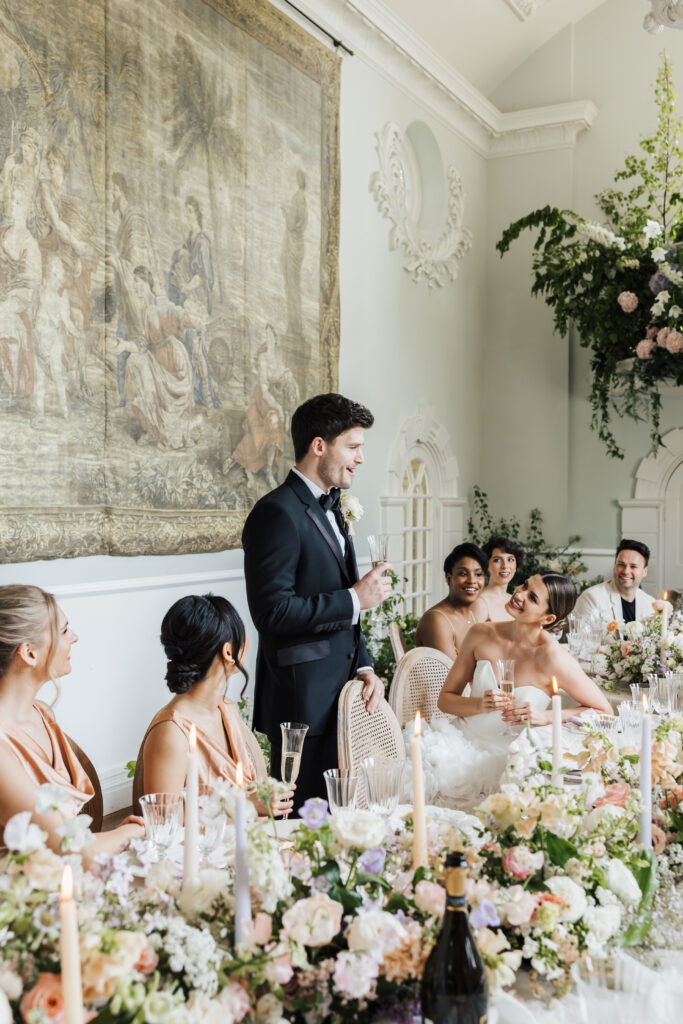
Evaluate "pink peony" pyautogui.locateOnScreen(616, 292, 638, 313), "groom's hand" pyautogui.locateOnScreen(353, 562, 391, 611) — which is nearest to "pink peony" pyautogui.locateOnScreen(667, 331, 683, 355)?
"pink peony" pyautogui.locateOnScreen(616, 292, 638, 313)

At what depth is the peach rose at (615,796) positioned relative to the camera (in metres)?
1.70

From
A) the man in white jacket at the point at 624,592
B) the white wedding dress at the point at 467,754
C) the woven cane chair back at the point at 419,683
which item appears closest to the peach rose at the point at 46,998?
the white wedding dress at the point at 467,754

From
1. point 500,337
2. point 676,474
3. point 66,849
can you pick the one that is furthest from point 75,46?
point 676,474

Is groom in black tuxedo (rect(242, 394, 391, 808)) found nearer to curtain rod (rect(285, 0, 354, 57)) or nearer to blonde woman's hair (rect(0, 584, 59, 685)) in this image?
blonde woman's hair (rect(0, 584, 59, 685))

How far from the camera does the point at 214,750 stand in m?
2.47

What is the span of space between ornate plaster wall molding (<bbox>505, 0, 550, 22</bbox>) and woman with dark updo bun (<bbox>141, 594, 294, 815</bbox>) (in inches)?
271

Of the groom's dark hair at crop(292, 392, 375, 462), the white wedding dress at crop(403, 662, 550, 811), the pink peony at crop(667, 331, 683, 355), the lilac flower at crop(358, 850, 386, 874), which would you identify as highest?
the pink peony at crop(667, 331, 683, 355)

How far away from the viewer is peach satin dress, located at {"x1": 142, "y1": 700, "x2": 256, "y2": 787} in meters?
2.42

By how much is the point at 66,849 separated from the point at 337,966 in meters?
0.38

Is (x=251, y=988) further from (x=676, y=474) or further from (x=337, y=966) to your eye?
(x=676, y=474)

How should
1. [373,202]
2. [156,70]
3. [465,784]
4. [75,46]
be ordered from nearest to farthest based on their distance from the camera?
[465,784], [75,46], [156,70], [373,202]

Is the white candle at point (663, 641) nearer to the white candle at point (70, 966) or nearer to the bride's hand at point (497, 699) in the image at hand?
the bride's hand at point (497, 699)

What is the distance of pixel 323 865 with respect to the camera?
1370mm

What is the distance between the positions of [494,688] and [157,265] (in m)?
3.03
